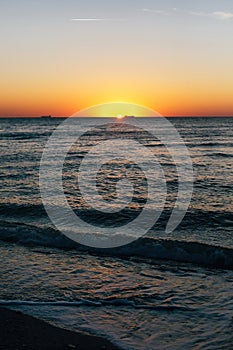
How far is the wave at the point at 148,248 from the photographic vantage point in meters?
10.2

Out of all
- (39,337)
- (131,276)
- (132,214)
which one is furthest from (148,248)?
(39,337)

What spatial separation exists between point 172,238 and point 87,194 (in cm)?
739

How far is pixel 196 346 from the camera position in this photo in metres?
5.87

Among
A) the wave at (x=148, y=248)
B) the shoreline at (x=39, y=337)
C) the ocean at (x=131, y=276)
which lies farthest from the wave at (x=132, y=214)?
the shoreline at (x=39, y=337)

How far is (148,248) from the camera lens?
11133 millimetres

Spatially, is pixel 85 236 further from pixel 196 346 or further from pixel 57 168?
pixel 57 168

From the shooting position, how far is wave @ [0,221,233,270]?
1024 centimetres

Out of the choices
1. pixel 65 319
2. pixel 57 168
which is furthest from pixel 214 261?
pixel 57 168

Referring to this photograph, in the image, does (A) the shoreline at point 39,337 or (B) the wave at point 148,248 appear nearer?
(A) the shoreline at point 39,337

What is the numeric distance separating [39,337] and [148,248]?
548 cm

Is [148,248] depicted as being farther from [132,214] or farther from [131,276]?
[132,214]

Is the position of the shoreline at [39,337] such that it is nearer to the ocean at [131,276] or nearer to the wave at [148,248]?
the ocean at [131,276]

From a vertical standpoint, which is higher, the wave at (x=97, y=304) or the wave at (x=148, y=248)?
the wave at (x=148, y=248)

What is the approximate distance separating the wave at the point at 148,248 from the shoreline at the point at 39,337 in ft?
13.8
